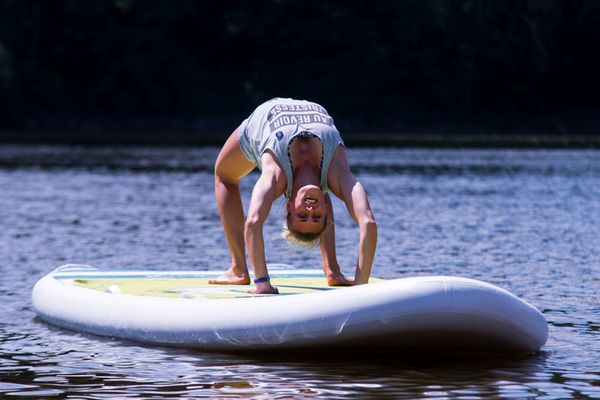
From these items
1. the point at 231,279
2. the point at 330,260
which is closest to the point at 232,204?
the point at 231,279

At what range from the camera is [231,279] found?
1013cm

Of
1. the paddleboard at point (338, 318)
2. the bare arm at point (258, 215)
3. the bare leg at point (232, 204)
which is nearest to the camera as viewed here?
the paddleboard at point (338, 318)

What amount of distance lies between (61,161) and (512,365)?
94.6 ft

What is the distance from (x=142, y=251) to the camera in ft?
50.6

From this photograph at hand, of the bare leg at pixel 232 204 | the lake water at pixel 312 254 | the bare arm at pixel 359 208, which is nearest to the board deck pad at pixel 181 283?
the bare leg at pixel 232 204

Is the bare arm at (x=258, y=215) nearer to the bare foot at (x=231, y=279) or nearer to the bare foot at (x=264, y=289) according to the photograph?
the bare foot at (x=264, y=289)

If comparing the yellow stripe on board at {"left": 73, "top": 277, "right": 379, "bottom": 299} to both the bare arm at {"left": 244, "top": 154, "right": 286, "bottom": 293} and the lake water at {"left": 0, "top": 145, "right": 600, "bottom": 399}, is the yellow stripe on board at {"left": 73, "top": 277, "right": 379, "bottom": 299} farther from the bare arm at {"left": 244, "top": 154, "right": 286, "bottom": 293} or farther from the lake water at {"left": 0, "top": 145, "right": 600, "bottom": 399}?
the lake water at {"left": 0, "top": 145, "right": 600, "bottom": 399}

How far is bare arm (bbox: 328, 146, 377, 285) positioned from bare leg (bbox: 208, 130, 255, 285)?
1060 millimetres

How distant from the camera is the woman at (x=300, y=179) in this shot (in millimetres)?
8719

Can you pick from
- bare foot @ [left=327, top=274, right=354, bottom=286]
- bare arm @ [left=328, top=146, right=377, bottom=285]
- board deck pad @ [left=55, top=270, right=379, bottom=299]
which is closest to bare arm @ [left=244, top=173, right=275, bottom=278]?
board deck pad @ [left=55, top=270, right=379, bottom=299]

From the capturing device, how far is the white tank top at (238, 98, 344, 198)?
9.00 meters

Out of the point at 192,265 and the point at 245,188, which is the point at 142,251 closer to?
the point at 192,265

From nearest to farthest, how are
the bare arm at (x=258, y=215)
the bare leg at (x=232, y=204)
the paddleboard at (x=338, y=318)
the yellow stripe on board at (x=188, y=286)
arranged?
the paddleboard at (x=338, y=318)
the bare arm at (x=258, y=215)
the yellow stripe on board at (x=188, y=286)
the bare leg at (x=232, y=204)

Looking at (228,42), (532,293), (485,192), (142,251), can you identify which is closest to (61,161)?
(485,192)
